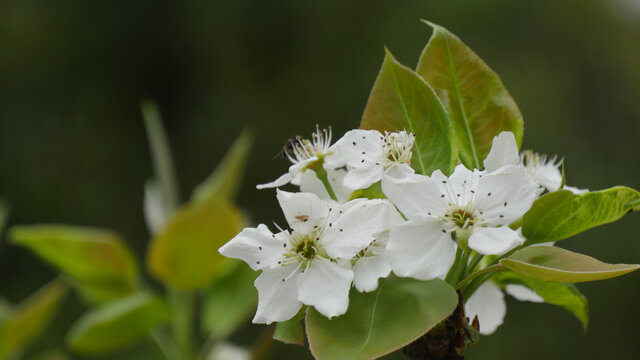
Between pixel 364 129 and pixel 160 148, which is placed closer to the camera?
pixel 364 129

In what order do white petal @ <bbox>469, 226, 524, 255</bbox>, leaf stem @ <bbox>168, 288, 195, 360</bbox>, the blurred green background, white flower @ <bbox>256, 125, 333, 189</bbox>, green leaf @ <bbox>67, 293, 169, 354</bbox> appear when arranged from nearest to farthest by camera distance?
white petal @ <bbox>469, 226, 524, 255</bbox> → white flower @ <bbox>256, 125, 333, 189</bbox> → green leaf @ <bbox>67, 293, 169, 354</bbox> → leaf stem @ <bbox>168, 288, 195, 360</bbox> → the blurred green background

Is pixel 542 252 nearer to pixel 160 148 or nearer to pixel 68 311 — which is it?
pixel 160 148

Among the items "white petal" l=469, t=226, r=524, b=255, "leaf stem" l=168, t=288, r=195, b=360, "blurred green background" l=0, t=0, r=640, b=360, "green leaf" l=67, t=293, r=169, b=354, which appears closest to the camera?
"white petal" l=469, t=226, r=524, b=255

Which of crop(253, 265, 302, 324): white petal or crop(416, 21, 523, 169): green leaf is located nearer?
crop(253, 265, 302, 324): white petal

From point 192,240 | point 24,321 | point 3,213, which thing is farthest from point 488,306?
point 3,213

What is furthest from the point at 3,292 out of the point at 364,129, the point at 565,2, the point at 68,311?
the point at 565,2

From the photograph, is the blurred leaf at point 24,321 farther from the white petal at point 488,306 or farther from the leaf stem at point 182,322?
the white petal at point 488,306

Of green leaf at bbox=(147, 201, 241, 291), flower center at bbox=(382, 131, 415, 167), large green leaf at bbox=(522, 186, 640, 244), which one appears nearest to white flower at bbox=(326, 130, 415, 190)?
flower center at bbox=(382, 131, 415, 167)

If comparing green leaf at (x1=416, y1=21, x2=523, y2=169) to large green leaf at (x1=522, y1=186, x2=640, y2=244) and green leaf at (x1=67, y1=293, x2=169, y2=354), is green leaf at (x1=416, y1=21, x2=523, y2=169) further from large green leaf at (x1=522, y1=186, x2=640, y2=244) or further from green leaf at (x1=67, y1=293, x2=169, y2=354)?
green leaf at (x1=67, y1=293, x2=169, y2=354)

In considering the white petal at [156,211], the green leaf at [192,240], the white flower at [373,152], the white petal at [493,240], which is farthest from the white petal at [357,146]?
the white petal at [156,211]
